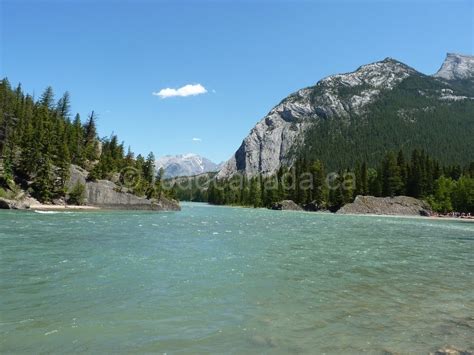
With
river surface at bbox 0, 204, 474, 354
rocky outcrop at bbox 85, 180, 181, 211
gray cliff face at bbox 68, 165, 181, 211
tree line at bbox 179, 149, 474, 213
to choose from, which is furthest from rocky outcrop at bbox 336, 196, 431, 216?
river surface at bbox 0, 204, 474, 354

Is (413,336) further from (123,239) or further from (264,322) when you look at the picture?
(123,239)

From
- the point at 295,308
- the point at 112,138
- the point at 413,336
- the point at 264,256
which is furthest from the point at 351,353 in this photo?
the point at 112,138

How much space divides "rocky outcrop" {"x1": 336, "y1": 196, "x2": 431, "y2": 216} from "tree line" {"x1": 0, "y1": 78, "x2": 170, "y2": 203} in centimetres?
6949

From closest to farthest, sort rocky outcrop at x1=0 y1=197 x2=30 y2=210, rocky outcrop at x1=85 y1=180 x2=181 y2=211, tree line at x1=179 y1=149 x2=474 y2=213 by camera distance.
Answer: rocky outcrop at x1=0 y1=197 x2=30 y2=210 → rocky outcrop at x1=85 y1=180 x2=181 y2=211 → tree line at x1=179 y1=149 x2=474 y2=213

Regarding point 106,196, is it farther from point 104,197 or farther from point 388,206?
point 388,206

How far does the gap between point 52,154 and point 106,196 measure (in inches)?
719

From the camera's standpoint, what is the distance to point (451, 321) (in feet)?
48.3

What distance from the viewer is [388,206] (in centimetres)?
14100

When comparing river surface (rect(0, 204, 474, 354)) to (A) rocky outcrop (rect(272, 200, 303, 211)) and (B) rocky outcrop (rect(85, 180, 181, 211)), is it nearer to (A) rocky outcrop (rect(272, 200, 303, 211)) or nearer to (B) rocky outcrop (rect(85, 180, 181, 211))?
(B) rocky outcrop (rect(85, 180, 181, 211))

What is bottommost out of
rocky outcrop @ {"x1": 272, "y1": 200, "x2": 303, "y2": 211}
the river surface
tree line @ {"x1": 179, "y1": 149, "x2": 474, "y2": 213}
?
the river surface

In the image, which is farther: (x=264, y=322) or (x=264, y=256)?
(x=264, y=256)

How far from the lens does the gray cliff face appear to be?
110188 mm

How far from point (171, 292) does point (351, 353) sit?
915 centimetres

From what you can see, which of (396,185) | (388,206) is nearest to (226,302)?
(388,206)
